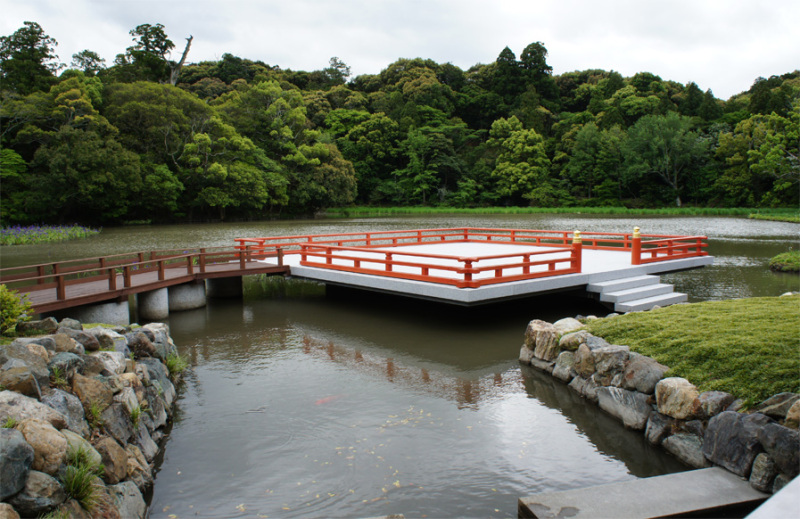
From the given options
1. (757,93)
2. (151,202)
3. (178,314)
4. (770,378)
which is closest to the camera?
(770,378)

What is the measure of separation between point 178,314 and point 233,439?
292 inches

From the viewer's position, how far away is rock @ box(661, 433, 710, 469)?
17.6 ft

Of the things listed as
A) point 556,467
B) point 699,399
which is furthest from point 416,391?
point 699,399

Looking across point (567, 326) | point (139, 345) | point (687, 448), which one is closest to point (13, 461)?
point (139, 345)

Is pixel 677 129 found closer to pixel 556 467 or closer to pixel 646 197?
pixel 646 197

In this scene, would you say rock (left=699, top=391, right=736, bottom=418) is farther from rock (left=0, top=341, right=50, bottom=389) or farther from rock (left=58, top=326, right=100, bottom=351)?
rock (left=58, top=326, right=100, bottom=351)

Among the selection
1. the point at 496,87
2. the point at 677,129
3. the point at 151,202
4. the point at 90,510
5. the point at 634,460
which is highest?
the point at 496,87

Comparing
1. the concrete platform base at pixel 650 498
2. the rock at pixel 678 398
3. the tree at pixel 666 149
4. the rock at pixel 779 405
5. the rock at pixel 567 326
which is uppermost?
the tree at pixel 666 149

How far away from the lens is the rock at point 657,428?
5809mm

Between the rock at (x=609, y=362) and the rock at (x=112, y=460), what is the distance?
212 inches

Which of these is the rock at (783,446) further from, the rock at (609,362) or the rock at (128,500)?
the rock at (128,500)

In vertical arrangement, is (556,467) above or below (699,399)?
below

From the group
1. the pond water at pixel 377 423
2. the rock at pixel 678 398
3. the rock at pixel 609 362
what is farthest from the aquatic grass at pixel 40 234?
the rock at pixel 678 398

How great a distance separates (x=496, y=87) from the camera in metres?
70.9
